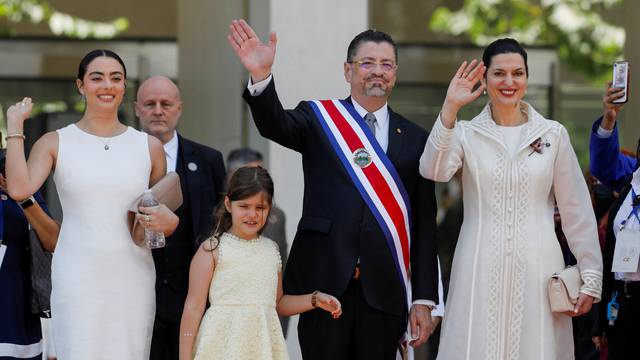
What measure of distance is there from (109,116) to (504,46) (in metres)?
1.87

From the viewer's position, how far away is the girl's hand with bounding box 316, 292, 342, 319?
559 centimetres

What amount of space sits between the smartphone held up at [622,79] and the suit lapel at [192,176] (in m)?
2.19

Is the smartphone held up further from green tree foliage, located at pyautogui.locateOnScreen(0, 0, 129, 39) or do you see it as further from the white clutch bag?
green tree foliage, located at pyautogui.locateOnScreen(0, 0, 129, 39)

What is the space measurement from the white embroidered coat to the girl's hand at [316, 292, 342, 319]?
2.03ft

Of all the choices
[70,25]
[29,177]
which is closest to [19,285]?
[29,177]

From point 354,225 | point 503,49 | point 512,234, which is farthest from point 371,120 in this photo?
point 512,234

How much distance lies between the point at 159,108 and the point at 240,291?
1.50m

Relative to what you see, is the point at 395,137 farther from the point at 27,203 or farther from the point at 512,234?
the point at 27,203

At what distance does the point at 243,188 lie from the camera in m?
5.77

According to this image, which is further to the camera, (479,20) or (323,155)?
(479,20)

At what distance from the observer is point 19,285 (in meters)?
6.20

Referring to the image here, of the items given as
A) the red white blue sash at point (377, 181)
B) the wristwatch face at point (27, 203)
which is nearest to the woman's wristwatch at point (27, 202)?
the wristwatch face at point (27, 203)

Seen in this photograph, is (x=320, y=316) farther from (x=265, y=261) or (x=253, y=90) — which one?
(x=253, y=90)

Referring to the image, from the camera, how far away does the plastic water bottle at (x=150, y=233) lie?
5531mm
